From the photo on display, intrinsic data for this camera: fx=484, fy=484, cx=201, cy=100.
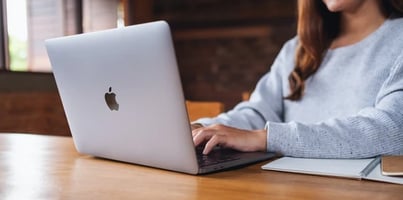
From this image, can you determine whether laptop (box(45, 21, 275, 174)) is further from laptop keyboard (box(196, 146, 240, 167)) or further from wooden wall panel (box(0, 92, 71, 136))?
wooden wall panel (box(0, 92, 71, 136))

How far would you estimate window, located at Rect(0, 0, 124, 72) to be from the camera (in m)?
2.37

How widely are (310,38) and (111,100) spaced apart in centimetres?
71

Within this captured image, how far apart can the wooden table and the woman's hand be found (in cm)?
8

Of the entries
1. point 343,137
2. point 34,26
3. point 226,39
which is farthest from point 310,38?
point 226,39

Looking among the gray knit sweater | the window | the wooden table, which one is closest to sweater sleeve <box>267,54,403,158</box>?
the gray knit sweater

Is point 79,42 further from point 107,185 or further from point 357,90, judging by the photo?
point 357,90

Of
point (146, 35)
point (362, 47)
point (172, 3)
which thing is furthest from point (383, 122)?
point (172, 3)

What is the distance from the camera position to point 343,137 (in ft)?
2.82

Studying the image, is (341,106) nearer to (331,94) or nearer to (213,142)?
(331,94)

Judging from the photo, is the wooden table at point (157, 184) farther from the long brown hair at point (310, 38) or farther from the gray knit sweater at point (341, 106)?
the long brown hair at point (310, 38)

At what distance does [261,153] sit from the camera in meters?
0.88

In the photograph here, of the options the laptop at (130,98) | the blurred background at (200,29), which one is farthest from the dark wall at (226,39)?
the laptop at (130,98)

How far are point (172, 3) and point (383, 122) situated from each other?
3.59 meters

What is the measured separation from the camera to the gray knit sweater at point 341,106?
2.84ft
